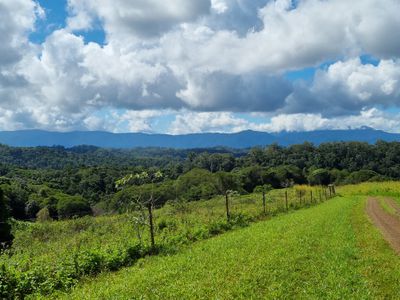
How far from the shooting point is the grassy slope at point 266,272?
10.6m

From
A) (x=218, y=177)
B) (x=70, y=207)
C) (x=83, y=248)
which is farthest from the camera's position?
(x=218, y=177)

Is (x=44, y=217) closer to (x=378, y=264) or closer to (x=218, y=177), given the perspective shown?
(x=378, y=264)

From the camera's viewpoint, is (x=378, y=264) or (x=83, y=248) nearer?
(x=378, y=264)

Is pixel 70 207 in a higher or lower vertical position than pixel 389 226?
lower

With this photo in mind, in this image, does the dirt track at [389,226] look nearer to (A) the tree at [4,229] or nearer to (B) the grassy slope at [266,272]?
(B) the grassy slope at [266,272]

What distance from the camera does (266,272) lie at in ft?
39.9

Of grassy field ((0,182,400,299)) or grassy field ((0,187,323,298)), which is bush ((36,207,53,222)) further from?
grassy field ((0,182,400,299))

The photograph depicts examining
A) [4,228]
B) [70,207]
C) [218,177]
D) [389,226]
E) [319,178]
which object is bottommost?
[319,178]

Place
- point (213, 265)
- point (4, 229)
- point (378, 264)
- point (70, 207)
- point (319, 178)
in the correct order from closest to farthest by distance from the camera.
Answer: point (378, 264), point (213, 265), point (4, 229), point (70, 207), point (319, 178)

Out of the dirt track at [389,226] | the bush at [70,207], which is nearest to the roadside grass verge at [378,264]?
the dirt track at [389,226]

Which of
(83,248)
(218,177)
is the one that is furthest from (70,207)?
(83,248)

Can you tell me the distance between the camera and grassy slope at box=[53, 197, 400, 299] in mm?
10594

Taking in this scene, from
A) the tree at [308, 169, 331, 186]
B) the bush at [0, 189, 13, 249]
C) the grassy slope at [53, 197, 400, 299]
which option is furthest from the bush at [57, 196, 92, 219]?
the tree at [308, 169, 331, 186]

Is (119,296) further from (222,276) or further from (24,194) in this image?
(24,194)
